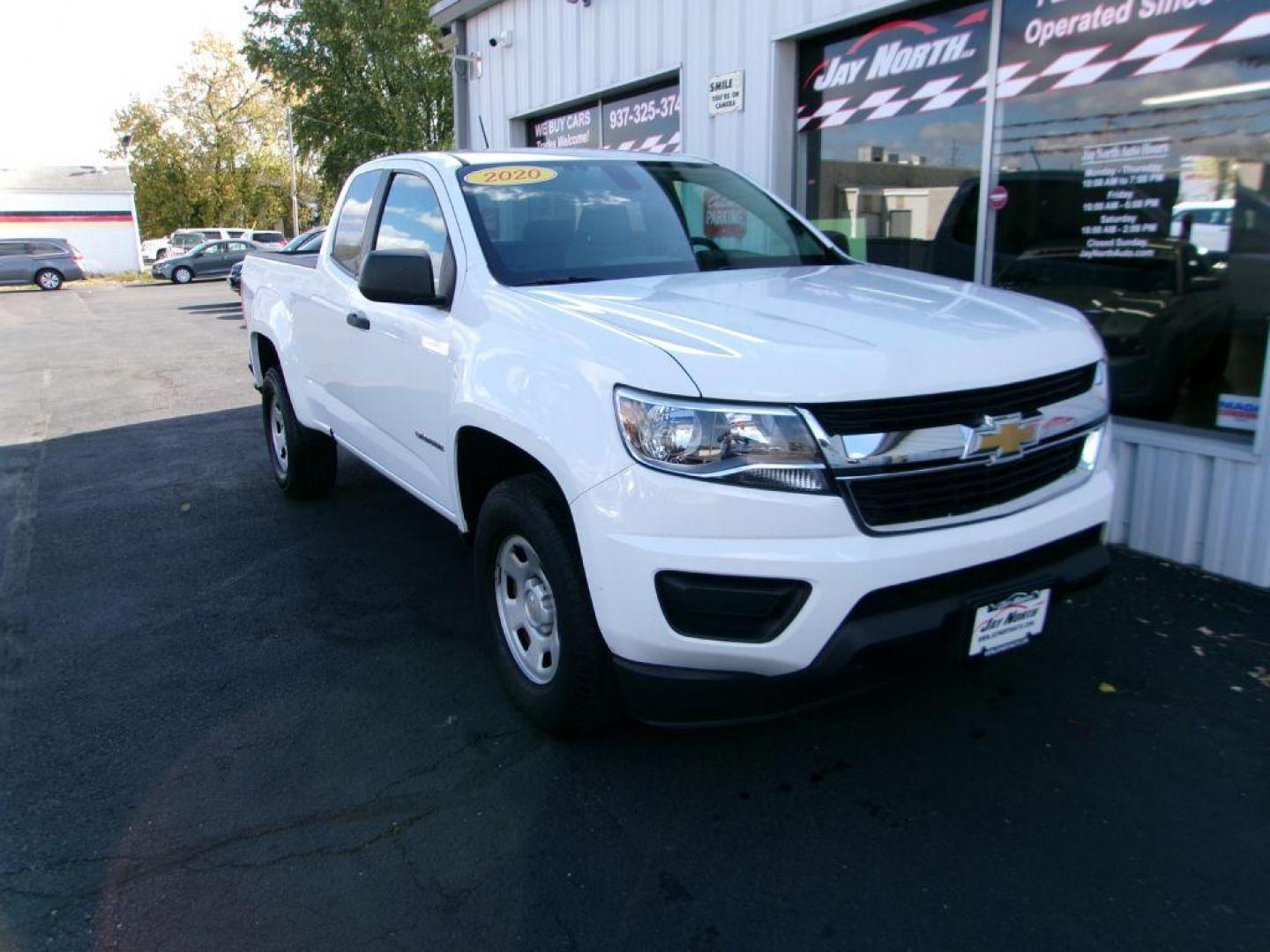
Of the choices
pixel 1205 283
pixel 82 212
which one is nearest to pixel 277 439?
pixel 1205 283

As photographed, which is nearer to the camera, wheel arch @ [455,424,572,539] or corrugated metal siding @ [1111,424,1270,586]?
wheel arch @ [455,424,572,539]

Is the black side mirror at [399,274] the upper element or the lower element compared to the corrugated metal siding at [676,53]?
lower

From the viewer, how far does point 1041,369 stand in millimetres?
2682

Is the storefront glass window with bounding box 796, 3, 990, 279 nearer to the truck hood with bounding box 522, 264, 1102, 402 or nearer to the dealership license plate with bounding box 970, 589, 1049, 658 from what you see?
the truck hood with bounding box 522, 264, 1102, 402

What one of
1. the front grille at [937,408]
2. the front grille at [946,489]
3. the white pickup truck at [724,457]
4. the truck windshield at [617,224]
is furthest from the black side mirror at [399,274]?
the front grille at [946,489]

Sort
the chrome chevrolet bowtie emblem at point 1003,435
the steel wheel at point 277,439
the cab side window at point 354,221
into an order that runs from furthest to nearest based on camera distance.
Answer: the steel wheel at point 277,439 < the cab side window at point 354,221 < the chrome chevrolet bowtie emblem at point 1003,435

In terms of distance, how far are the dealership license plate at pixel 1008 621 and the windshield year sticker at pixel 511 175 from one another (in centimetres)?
240

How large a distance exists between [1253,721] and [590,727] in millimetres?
2254

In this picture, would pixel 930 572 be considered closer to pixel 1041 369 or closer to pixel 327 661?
pixel 1041 369

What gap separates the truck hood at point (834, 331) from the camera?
238cm

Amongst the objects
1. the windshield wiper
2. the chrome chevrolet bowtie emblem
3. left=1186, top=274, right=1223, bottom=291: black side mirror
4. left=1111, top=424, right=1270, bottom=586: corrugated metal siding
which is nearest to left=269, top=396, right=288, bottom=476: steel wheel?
the windshield wiper

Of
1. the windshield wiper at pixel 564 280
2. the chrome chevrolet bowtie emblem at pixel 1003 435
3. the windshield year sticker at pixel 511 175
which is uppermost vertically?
the windshield year sticker at pixel 511 175

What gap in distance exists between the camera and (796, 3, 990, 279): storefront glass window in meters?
5.80

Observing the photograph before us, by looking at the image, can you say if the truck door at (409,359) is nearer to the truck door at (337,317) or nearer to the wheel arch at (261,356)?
the truck door at (337,317)
